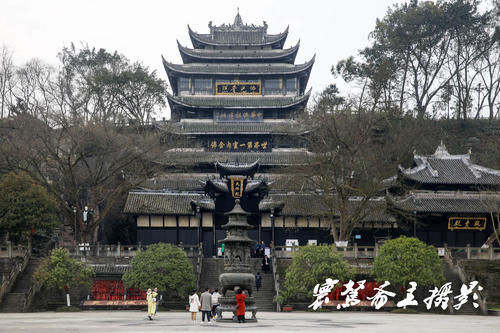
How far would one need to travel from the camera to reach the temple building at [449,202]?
49.2m

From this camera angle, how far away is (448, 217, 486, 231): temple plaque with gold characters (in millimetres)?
49844

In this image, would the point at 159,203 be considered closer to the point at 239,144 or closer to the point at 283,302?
the point at 239,144

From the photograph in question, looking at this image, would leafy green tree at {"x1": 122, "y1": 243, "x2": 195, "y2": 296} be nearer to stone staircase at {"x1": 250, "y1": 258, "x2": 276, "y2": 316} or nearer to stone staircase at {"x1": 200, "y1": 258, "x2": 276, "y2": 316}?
stone staircase at {"x1": 200, "y1": 258, "x2": 276, "y2": 316}

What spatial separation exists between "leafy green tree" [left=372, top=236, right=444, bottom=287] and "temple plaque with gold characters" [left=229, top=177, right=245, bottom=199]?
44.5 feet

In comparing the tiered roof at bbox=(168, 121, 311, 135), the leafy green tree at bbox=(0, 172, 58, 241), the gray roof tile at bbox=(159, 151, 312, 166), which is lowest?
the leafy green tree at bbox=(0, 172, 58, 241)

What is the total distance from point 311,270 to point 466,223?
55.9 feet

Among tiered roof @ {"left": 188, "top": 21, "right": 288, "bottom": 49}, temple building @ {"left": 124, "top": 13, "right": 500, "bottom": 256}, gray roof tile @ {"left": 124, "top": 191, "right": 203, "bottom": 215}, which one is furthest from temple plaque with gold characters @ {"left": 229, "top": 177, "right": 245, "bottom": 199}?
tiered roof @ {"left": 188, "top": 21, "right": 288, "bottom": 49}

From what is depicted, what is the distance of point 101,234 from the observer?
5859cm

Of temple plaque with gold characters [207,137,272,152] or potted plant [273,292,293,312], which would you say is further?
temple plaque with gold characters [207,137,272,152]

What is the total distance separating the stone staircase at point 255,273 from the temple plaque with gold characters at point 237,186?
21.8 ft

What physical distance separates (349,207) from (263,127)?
11252 millimetres

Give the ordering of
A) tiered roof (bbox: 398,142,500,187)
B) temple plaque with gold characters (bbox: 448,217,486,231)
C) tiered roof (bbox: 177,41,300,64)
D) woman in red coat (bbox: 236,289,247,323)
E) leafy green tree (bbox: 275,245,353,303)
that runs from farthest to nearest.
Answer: tiered roof (bbox: 177,41,300,64) < tiered roof (bbox: 398,142,500,187) < temple plaque with gold characters (bbox: 448,217,486,231) < leafy green tree (bbox: 275,245,353,303) < woman in red coat (bbox: 236,289,247,323)

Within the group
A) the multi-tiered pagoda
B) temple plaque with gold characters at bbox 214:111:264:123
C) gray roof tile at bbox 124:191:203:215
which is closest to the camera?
gray roof tile at bbox 124:191:203:215

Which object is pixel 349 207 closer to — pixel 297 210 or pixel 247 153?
pixel 297 210
